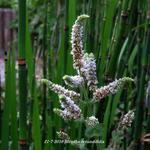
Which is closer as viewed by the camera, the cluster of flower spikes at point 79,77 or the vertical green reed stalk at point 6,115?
the cluster of flower spikes at point 79,77

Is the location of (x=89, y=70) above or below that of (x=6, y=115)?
above

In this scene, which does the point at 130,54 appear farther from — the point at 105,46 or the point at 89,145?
the point at 89,145

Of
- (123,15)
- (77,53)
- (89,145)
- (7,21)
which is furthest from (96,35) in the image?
(7,21)

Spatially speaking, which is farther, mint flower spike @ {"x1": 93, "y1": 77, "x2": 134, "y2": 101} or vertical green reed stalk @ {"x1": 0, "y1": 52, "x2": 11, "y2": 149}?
vertical green reed stalk @ {"x1": 0, "y1": 52, "x2": 11, "y2": 149}

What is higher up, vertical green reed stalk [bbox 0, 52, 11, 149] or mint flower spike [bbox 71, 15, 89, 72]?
mint flower spike [bbox 71, 15, 89, 72]

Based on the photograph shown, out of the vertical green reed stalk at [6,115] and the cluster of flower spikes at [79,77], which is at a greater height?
the cluster of flower spikes at [79,77]

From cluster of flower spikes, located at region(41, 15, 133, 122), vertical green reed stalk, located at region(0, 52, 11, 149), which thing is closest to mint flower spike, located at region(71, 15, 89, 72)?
cluster of flower spikes, located at region(41, 15, 133, 122)

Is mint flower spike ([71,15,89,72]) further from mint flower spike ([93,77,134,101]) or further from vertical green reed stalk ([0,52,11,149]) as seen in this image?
vertical green reed stalk ([0,52,11,149])

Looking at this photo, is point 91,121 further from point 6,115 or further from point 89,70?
point 6,115

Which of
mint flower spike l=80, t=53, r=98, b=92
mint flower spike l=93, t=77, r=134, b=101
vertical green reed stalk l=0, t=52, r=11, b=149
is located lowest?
vertical green reed stalk l=0, t=52, r=11, b=149

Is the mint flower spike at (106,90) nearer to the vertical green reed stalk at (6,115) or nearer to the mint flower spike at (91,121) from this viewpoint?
the mint flower spike at (91,121)

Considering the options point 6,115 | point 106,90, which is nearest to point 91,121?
point 106,90

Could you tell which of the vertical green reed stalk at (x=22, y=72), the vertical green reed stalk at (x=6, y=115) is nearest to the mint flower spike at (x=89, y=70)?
the vertical green reed stalk at (x=22, y=72)
